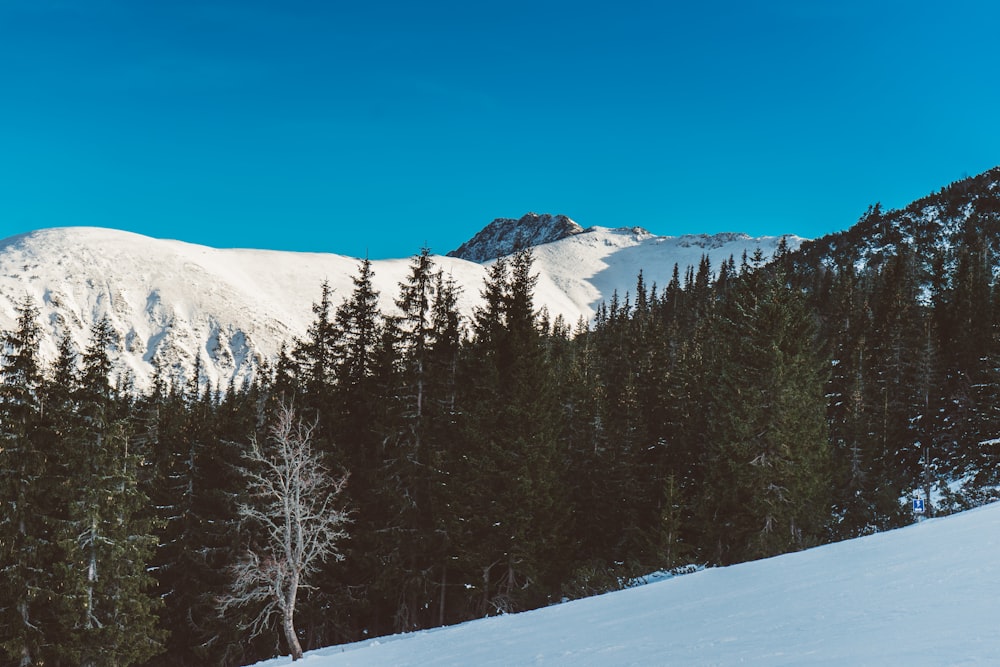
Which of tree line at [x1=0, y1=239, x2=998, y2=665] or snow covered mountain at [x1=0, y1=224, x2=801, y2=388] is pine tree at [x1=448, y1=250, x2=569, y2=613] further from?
snow covered mountain at [x1=0, y1=224, x2=801, y2=388]

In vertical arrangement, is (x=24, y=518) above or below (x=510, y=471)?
below

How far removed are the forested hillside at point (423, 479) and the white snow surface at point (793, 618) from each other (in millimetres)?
10046

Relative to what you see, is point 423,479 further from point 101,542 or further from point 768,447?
point 768,447

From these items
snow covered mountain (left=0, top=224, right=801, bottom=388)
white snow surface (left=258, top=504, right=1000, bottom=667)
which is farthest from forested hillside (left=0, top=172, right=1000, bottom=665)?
snow covered mountain (left=0, top=224, right=801, bottom=388)

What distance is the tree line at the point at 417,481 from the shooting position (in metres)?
24.1

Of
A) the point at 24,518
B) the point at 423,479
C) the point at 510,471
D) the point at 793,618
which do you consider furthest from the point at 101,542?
the point at 793,618

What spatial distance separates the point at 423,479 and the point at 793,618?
24.2m

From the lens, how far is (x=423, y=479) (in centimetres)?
3111

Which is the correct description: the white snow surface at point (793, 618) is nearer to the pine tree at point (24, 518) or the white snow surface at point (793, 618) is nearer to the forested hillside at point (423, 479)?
the forested hillside at point (423, 479)

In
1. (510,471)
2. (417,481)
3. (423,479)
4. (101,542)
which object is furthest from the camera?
(423,479)

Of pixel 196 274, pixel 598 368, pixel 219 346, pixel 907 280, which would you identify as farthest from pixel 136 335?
pixel 907 280

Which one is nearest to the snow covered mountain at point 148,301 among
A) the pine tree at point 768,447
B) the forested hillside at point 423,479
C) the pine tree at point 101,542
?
the forested hillside at point 423,479

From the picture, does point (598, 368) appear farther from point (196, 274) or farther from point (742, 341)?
point (196, 274)

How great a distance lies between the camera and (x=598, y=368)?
7556 cm
